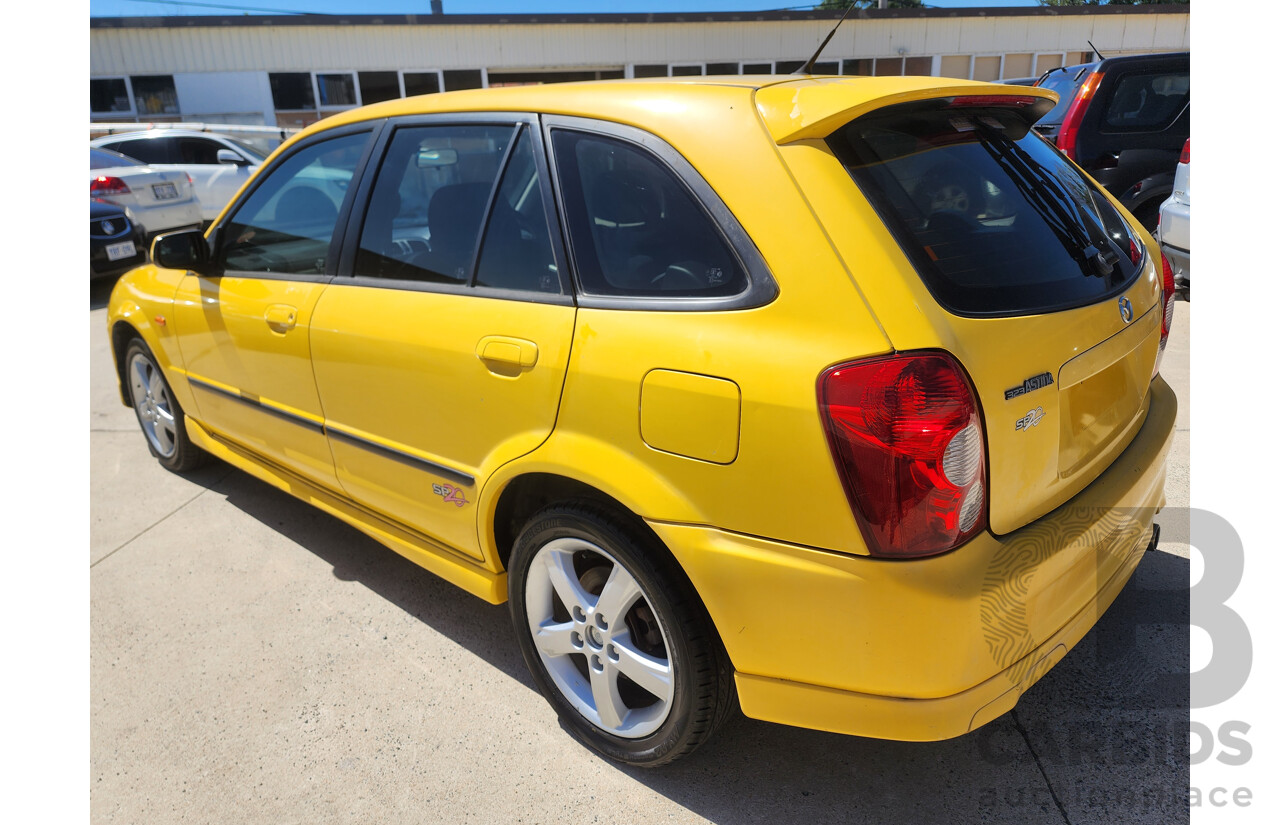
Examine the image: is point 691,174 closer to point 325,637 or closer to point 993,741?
point 993,741

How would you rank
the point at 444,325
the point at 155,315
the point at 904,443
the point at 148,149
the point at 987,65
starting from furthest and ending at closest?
the point at 987,65 → the point at 148,149 → the point at 155,315 → the point at 444,325 → the point at 904,443

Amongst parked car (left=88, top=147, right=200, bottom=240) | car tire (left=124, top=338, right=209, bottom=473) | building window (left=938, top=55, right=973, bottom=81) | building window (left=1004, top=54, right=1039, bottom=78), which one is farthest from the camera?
building window (left=1004, top=54, right=1039, bottom=78)

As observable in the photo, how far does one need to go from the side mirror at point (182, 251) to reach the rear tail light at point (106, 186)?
24.5 feet

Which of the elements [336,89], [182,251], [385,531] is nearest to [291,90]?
[336,89]

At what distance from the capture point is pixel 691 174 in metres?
1.84

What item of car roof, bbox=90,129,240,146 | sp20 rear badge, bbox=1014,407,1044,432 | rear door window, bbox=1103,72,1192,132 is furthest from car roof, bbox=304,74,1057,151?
car roof, bbox=90,129,240,146

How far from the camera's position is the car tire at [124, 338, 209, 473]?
399cm

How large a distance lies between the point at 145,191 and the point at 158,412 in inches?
280

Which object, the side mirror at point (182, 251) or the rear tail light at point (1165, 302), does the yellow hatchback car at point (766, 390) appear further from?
the side mirror at point (182, 251)

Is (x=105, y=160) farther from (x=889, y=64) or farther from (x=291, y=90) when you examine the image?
(x=889, y=64)

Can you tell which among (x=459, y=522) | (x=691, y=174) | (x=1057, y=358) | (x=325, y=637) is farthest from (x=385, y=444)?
(x=1057, y=358)

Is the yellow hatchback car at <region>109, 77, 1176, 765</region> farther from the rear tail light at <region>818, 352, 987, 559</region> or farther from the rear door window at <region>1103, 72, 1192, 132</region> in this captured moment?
the rear door window at <region>1103, 72, 1192, 132</region>

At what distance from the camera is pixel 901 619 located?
1598mm

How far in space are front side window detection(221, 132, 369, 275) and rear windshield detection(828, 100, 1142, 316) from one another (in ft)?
6.19
